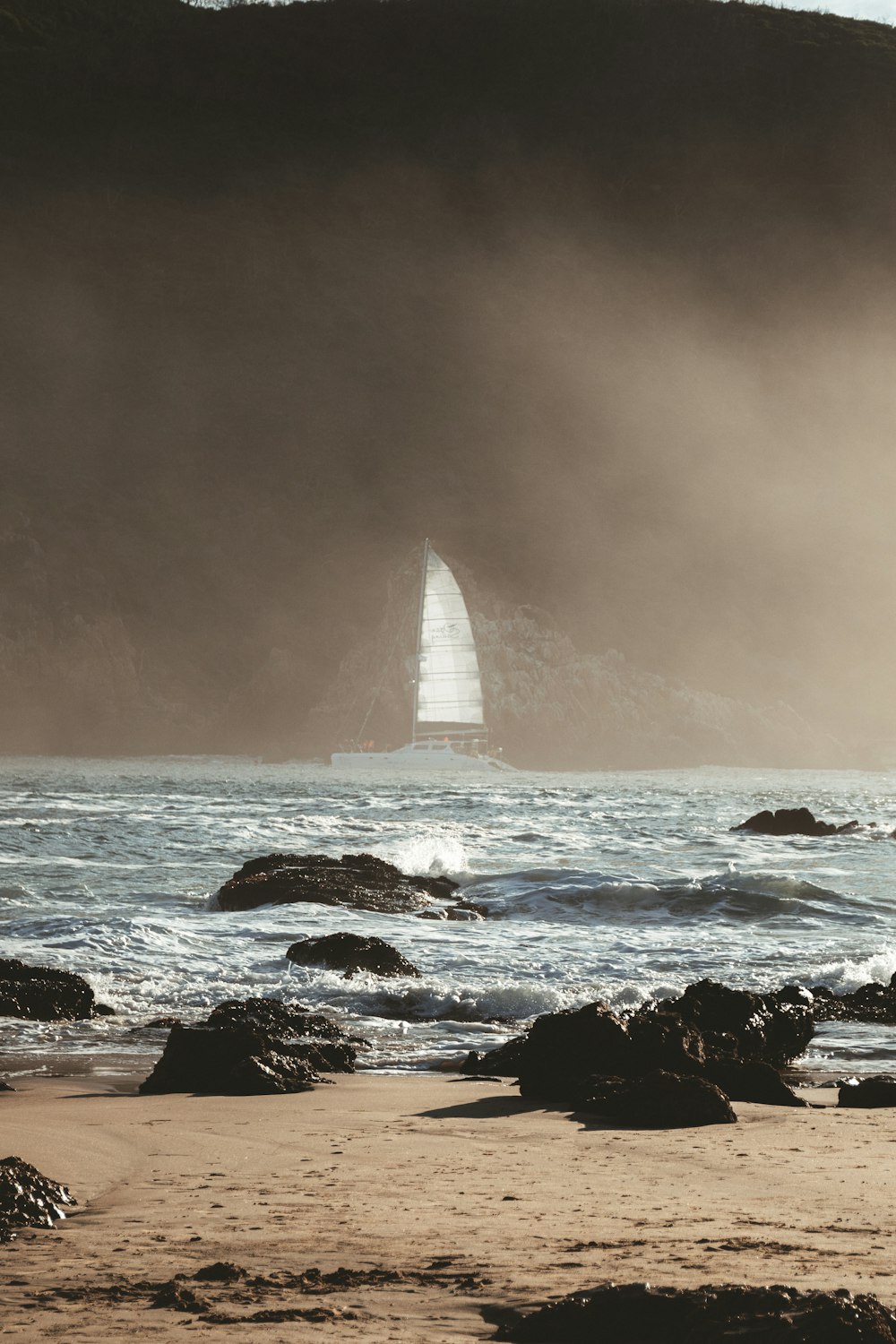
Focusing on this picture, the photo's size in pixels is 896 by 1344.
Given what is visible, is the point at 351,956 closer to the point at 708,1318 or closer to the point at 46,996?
the point at 46,996

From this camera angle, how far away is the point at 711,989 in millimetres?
9688

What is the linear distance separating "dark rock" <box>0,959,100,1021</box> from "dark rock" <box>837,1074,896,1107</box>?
19.9ft

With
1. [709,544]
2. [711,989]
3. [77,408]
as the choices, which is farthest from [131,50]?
[711,989]

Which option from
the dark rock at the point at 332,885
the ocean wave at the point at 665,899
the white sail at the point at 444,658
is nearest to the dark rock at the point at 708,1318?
the ocean wave at the point at 665,899

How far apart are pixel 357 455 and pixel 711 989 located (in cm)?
12436

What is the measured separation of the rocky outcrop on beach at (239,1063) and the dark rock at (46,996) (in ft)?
6.78

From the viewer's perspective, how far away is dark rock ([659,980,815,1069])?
30.2 ft

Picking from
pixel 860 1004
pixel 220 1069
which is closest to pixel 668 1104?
pixel 220 1069

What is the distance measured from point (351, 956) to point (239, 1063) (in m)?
4.89

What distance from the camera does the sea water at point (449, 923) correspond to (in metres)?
10.7

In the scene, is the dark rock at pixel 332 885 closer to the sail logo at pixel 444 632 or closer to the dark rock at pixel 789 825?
the dark rock at pixel 789 825

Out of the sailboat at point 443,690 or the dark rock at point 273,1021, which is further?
the sailboat at point 443,690

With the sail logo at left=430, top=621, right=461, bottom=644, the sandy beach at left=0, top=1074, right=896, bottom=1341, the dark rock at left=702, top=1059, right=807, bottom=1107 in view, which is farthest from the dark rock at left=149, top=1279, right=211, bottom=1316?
the sail logo at left=430, top=621, right=461, bottom=644

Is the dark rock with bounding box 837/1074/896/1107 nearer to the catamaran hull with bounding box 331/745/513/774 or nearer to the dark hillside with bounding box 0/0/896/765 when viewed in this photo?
the catamaran hull with bounding box 331/745/513/774
